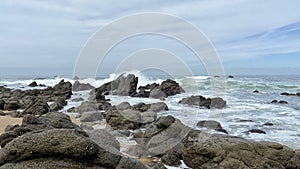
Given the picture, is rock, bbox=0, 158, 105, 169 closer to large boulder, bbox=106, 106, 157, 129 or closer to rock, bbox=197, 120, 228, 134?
large boulder, bbox=106, 106, 157, 129

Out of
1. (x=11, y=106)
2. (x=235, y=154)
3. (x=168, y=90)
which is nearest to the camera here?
(x=235, y=154)

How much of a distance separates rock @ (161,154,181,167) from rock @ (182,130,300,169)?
237mm

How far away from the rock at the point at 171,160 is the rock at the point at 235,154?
0.78ft

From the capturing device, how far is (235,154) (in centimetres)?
782

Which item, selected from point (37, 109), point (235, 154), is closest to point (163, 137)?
point (235, 154)

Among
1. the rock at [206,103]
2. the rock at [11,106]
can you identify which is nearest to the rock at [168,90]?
the rock at [206,103]

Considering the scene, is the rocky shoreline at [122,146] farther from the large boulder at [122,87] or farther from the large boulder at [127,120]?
the large boulder at [122,87]

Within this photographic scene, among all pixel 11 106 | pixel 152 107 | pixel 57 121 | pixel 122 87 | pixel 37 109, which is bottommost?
pixel 11 106

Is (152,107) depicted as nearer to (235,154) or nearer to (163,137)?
(163,137)

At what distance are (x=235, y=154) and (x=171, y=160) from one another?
5.36ft

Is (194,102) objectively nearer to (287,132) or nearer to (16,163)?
(287,132)

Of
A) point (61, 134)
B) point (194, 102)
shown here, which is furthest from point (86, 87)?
point (61, 134)

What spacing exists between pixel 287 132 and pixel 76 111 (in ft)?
36.8

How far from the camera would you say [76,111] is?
1898 centimetres
